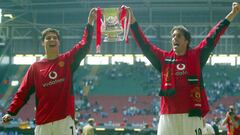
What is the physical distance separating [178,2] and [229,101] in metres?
8.95

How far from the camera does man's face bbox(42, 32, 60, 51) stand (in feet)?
20.0

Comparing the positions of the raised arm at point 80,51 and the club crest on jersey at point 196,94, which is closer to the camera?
the club crest on jersey at point 196,94

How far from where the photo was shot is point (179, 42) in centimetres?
593

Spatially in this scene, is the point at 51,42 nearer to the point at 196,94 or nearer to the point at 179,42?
the point at 179,42

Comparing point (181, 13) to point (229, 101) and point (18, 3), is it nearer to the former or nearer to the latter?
point (229, 101)

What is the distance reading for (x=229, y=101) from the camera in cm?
4038

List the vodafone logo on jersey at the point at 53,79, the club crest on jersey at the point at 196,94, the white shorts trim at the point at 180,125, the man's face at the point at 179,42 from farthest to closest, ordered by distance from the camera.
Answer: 1. the vodafone logo on jersey at the point at 53,79
2. the man's face at the point at 179,42
3. the club crest on jersey at the point at 196,94
4. the white shorts trim at the point at 180,125

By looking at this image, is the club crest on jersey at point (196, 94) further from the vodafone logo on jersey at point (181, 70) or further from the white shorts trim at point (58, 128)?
the white shorts trim at point (58, 128)

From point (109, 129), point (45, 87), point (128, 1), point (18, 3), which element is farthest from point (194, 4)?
point (45, 87)

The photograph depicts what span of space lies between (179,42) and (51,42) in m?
1.53

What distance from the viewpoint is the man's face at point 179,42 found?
5.94 meters

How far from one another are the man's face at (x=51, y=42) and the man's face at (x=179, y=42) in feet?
4.63

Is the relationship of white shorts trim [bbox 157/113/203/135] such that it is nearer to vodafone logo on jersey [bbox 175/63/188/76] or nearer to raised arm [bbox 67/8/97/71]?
vodafone logo on jersey [bbox 175/63/188/76]

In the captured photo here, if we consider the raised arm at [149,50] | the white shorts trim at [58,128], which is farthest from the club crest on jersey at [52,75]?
the raised arm at [149,50]
